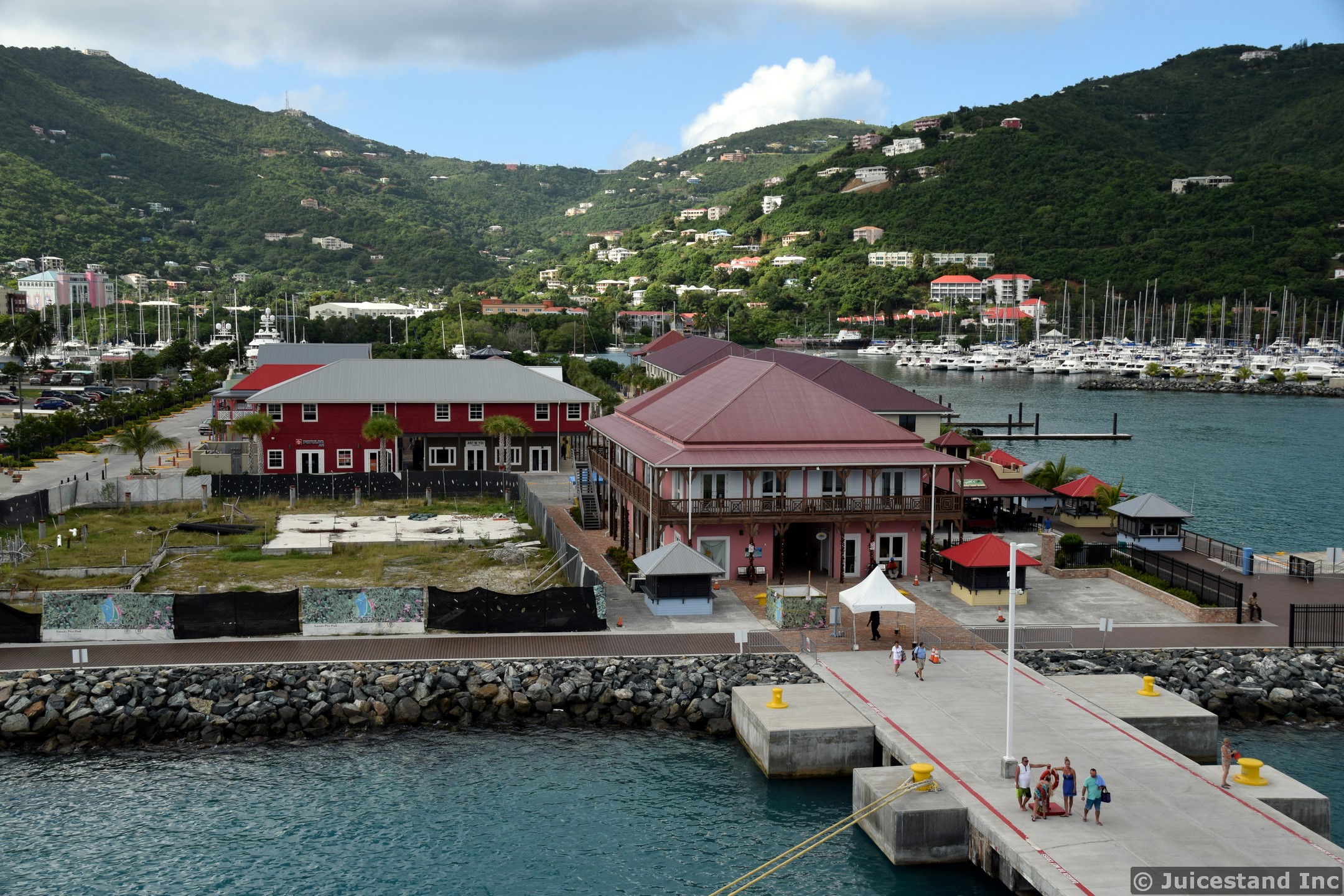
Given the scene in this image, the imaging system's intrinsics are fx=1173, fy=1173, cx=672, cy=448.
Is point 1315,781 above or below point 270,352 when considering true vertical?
below

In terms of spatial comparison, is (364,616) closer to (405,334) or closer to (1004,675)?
(1004,675)

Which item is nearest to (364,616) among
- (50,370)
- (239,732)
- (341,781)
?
(239,732)

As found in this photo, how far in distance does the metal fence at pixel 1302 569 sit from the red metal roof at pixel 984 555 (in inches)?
415

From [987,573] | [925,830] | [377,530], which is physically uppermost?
[987,573]

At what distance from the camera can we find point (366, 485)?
58.5 meters

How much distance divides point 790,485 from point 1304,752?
1781cm

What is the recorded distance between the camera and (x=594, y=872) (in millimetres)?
23188

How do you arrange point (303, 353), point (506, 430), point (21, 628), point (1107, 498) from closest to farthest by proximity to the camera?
point (21, 628), point (1107, 498), point (506, 430), point (303, 353)

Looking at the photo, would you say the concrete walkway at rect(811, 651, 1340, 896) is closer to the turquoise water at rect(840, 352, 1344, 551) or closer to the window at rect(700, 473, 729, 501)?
the window at rect(700, 473, 729, 501)

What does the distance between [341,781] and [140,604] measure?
991 cm

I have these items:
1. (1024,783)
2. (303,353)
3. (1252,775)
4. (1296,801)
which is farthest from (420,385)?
(1296,801)

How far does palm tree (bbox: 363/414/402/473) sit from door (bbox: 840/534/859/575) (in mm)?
30751

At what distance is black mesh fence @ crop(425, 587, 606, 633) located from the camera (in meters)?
33.8

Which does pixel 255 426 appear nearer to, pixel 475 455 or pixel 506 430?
pixel 475 455
